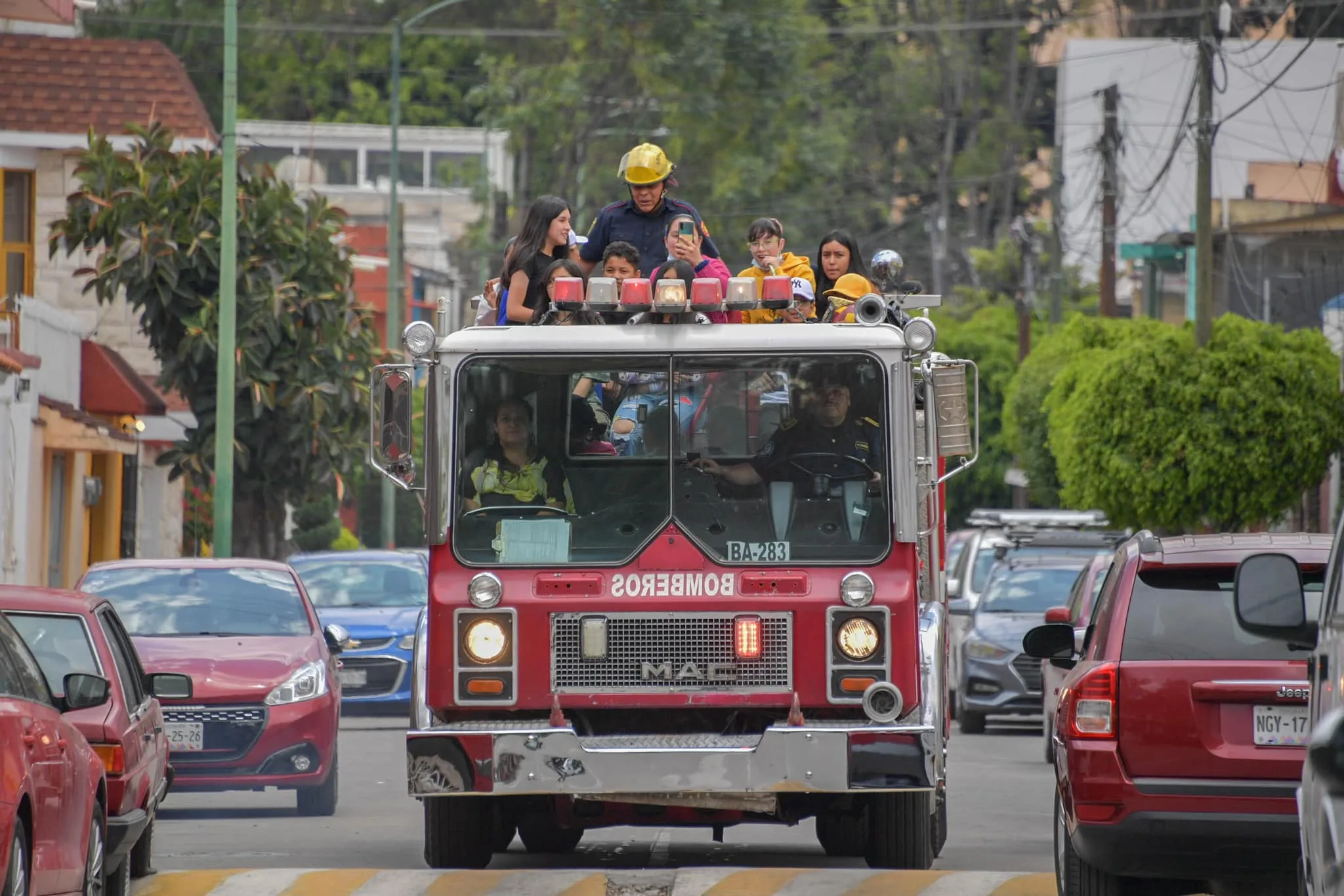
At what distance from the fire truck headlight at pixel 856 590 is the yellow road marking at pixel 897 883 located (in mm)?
1223

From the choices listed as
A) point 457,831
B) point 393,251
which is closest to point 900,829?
point 457,831

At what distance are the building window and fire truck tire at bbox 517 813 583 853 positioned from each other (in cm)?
1949

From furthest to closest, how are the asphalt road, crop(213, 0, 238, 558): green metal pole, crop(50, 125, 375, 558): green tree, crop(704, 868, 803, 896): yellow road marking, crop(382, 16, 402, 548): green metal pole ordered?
crop(382, 16, 402, 548): green metal pole → crop(50, 125, 375, 558): green tree → crop(213, 0, 238, 558): green metal pole → the asphalt road → crop(704, 868, 803, 896): yellow road marking

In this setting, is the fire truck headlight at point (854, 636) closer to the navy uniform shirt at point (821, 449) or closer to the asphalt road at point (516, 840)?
the navy uniform shirt at point (821, 449)

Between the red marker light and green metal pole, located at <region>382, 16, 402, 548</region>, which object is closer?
the red marker light

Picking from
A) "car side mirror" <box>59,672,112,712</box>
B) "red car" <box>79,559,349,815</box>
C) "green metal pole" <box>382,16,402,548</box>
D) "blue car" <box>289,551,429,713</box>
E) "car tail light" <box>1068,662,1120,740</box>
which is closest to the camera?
"car tail light" <box>1068,662,1120,740</box>

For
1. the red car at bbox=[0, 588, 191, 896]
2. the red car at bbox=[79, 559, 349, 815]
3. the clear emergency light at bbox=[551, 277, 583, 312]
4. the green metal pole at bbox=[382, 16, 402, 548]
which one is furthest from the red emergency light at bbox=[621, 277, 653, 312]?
the green metal pole at bbox=[382, 16, 402, 548]

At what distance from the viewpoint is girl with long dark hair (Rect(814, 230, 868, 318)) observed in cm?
1252

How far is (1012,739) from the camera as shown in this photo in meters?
23.5

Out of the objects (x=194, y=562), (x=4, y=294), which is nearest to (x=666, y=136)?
(x=4, y=294)

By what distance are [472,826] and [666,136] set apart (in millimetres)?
49693

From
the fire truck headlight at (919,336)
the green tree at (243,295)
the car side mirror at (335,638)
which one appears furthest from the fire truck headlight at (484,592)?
the green tree at (243,295)

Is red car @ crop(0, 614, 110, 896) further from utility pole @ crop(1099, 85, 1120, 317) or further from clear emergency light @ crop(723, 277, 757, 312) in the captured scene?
utility pole @ crop(1099, 85, 1120, 317)

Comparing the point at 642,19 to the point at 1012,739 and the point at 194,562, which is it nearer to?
the point at 1012,739
